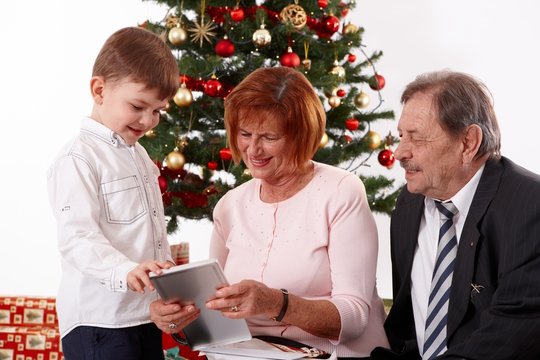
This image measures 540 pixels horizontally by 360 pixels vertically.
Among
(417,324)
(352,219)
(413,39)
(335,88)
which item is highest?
(413,39)

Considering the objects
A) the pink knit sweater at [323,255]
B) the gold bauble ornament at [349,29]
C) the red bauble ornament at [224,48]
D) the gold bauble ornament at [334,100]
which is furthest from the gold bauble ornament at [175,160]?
the pink knit sweater at [323,255]

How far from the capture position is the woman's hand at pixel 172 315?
1.85 m

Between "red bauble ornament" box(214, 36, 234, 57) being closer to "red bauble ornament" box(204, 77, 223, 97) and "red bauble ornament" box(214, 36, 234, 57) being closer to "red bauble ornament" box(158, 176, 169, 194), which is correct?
"red bauble ornament" box(204, 77, 223, 97)

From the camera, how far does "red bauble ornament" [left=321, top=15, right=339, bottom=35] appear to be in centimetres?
359

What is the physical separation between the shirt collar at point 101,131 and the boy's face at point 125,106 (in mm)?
11

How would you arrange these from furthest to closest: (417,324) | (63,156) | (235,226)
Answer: (235,226)
(417,324)
(63,156)

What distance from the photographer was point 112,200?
78.5 inches

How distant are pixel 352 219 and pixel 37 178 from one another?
332cm

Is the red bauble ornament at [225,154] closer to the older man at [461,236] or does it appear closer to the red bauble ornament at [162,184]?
the red bauble ornament at [162,184]

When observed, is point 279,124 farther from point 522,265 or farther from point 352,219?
point 522,265

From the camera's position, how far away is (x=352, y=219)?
2.17 meters

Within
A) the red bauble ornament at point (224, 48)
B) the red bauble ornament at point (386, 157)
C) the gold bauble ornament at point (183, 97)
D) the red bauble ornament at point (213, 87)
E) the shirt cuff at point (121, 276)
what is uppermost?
the red bauble ornament at point (224, 48)

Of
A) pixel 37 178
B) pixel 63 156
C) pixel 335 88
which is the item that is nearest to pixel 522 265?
pixel 63 156

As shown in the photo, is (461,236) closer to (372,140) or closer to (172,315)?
(172,315)
